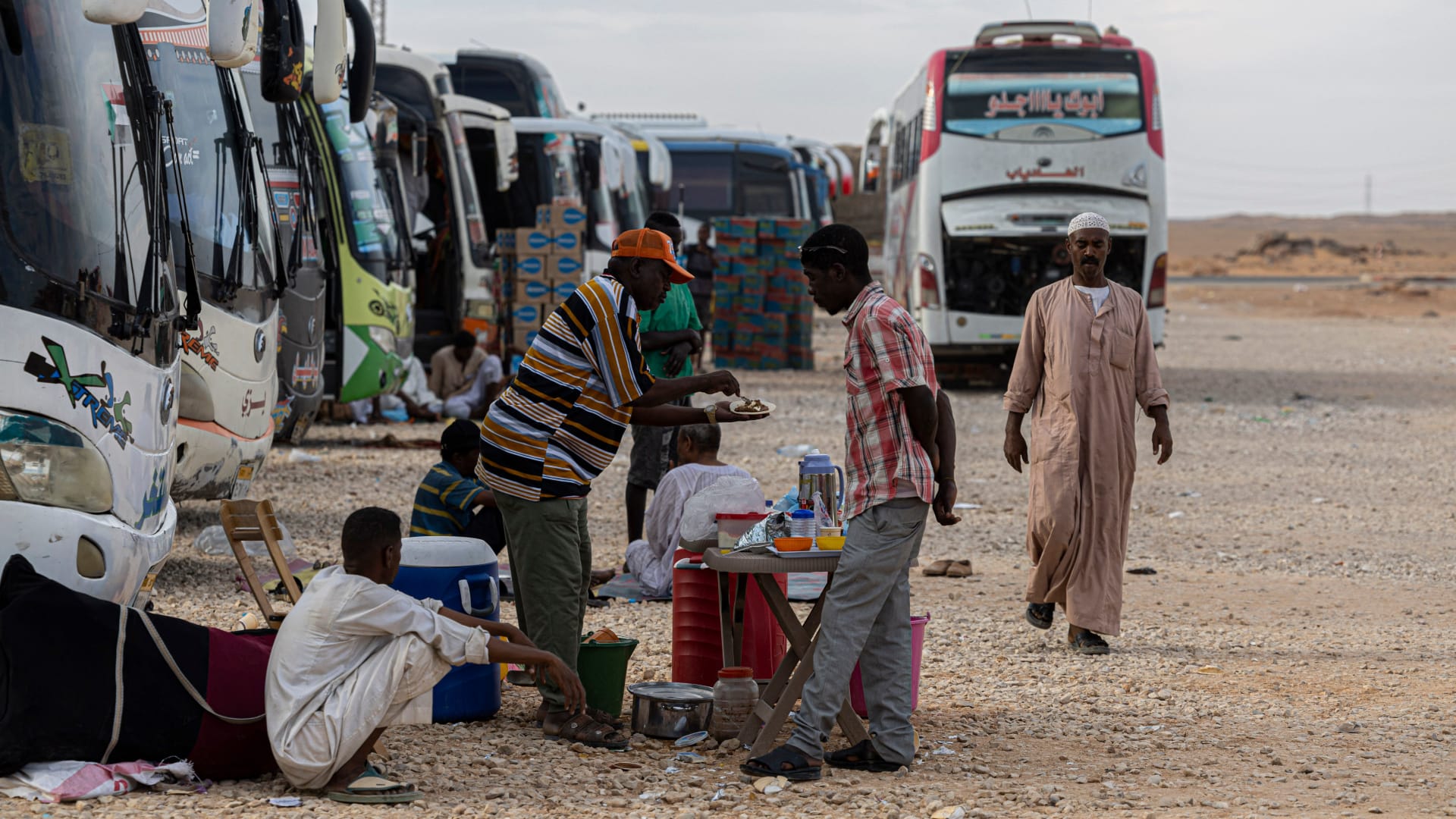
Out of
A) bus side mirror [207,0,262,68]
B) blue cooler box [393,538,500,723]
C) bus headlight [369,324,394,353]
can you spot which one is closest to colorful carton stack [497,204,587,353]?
bus headlight [369,324,394,353]

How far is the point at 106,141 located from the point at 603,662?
244cm

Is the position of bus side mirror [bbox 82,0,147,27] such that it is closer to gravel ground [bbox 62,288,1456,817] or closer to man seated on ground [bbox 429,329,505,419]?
gravel ground [bbox 62,288,1456,817]

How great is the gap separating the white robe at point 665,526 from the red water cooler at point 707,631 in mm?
1289

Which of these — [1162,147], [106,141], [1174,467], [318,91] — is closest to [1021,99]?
[1162,147]

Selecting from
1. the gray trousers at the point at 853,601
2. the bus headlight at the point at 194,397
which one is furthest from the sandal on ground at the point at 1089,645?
the bus headlight at the point at 194,397

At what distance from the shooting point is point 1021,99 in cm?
1769

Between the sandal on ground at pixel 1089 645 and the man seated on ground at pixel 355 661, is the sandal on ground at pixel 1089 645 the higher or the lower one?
the lower one

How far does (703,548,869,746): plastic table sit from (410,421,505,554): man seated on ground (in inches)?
66.0

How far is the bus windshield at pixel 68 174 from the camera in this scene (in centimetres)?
499

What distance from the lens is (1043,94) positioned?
17.7 m

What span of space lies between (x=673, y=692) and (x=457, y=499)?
164cm

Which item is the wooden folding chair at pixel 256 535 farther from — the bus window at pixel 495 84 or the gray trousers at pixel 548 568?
Answer: the bus window at pixel 495 84

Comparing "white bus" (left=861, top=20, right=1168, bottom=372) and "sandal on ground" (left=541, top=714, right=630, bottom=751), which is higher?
"white bus" (left=861, top=20, right=1168, bottom=372)

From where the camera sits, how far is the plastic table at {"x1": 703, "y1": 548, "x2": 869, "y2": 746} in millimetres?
4855
